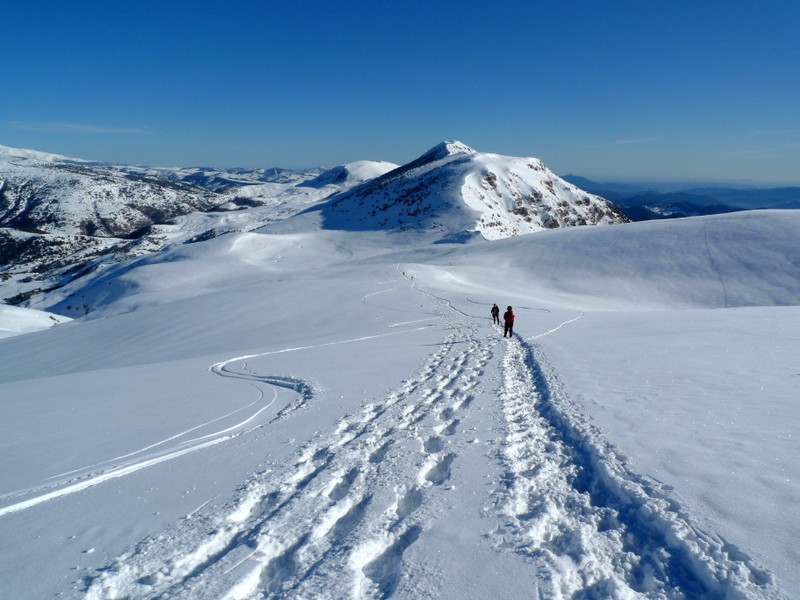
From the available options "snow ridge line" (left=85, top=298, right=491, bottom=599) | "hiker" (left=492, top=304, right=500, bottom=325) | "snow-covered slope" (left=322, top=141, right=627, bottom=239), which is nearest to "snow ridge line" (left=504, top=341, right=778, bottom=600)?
"snow ridge line" (left=85, top=298, right=491, bottom=599)

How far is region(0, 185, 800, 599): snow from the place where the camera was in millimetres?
3947

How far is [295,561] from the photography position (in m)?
4.16

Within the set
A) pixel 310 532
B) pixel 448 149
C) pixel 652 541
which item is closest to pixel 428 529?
pixel 310 532

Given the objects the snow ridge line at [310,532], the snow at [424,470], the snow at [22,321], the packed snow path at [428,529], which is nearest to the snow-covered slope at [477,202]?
the snow at [22,321]

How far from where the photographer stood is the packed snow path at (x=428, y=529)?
150 inches

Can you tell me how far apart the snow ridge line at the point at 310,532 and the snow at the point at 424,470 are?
25mm

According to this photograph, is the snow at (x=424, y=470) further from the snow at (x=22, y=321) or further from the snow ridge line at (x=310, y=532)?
the snow at (x=22, y=321)

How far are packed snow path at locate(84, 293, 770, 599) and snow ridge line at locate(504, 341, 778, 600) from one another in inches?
0.5

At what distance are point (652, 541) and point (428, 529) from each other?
208 centimetres

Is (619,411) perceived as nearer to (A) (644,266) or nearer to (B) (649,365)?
(B) (649,365)

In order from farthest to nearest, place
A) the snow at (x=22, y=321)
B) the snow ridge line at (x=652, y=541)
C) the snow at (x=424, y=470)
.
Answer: the snow at (x=22, y=321) → the snow at (x=424, y=470) → the snow ridge line at (x=652, y=541)

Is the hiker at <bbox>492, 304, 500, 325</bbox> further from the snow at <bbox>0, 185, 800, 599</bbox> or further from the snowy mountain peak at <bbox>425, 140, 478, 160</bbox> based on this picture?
the snowy mountain peak at <bbox>425, 140, 478, 160</bbox>

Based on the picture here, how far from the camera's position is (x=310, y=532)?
4590 mm

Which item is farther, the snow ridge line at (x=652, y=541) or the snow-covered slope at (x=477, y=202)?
the snow-covered slope at (x=477, y=202)
